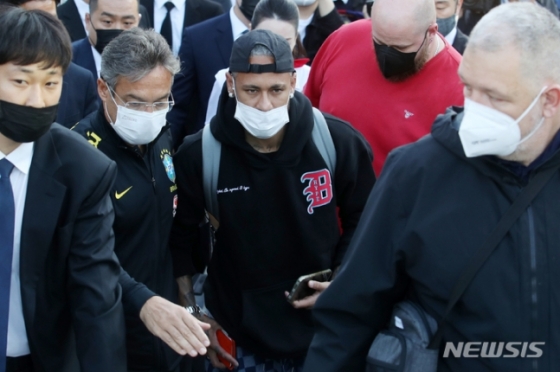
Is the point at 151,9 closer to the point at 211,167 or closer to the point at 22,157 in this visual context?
the point at 211,167

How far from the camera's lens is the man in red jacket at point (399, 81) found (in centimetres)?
402

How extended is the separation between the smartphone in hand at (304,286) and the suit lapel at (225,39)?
2.35 m

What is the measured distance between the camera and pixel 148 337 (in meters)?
3.64

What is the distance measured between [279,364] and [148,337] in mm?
581

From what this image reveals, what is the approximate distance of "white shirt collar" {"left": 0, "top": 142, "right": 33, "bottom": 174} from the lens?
9.27 ft

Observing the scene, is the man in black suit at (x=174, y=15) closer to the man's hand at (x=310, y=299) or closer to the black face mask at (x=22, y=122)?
the man's hand at (x=310, y=299)

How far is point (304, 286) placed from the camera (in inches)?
141

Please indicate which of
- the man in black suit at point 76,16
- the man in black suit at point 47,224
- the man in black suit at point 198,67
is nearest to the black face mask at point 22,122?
the man in black suit at point 47,224

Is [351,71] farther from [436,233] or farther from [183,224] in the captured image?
Result: [436,233]

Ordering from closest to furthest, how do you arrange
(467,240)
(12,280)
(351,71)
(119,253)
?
1. (467,240)
2. (12,280)
3. (119,253)
4. (351,71)

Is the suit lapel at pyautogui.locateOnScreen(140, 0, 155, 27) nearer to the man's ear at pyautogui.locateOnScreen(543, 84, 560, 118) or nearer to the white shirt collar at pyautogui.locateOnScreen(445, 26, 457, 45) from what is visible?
the white shirt collar at pyautogui.locateOnScreen(445, 26, 457, 45)

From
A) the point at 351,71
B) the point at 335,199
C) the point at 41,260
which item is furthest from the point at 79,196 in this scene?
the point at 351,71

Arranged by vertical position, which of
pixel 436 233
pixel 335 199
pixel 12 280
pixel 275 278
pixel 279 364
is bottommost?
pixel 279 364

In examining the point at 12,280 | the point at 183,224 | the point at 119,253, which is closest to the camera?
the point at 12,280
